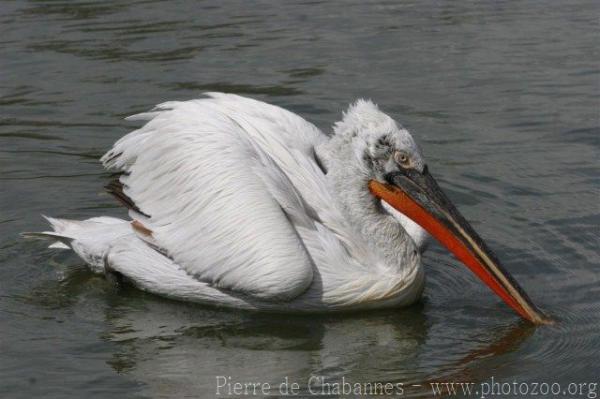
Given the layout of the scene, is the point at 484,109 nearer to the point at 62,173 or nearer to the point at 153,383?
the point at 62,173

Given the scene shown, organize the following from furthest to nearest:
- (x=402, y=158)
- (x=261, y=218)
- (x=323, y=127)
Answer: (x=323, y=127)
(x=402, y=158)
(x=261, y=218)

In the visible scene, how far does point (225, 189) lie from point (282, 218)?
0.34 m

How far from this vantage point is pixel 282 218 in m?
5.47

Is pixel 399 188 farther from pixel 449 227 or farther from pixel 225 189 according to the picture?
pixel 225 189

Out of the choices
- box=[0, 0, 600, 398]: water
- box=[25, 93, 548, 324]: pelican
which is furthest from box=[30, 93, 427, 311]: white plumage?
box=[0, 0, 600, 398]: water

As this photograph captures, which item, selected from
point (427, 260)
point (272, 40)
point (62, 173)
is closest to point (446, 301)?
point (427, 260)

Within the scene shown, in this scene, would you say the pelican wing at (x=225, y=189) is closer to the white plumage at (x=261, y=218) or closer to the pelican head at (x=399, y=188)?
the white plumage at (x=261, y=218)

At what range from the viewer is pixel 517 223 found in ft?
21.9

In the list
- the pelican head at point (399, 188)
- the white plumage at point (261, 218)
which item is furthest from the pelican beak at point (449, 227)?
the white plumage at point (261, 218)

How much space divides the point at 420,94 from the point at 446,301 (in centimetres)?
333

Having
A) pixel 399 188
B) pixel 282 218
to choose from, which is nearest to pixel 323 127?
pixel 399 188

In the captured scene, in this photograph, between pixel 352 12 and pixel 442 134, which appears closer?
pixel 442 134

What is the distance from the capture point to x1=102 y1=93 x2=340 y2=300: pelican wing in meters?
5.41

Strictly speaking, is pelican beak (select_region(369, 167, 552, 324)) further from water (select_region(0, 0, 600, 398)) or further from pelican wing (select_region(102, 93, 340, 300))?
pelican wing (select_region(102, 93, 340, 300))
